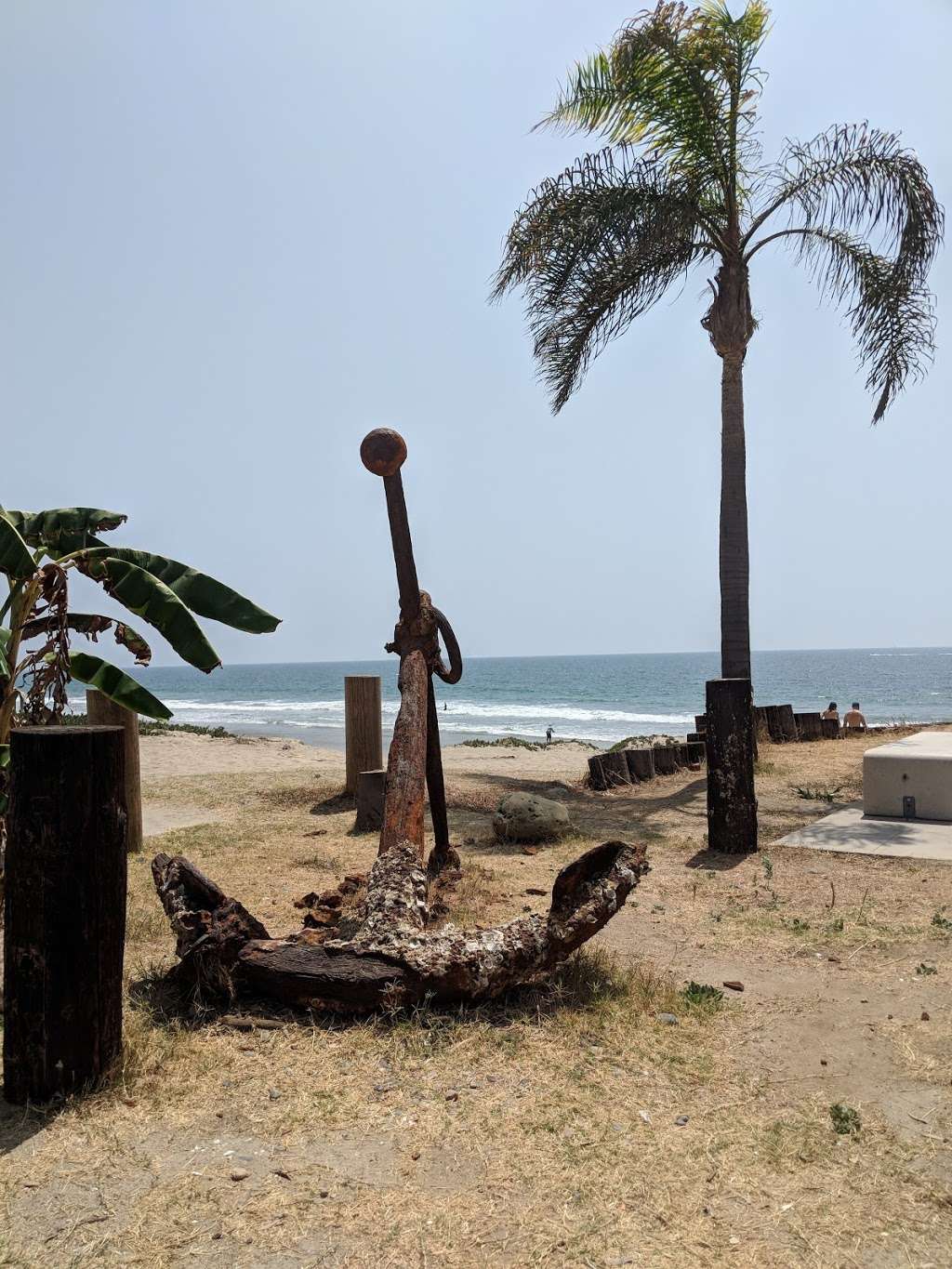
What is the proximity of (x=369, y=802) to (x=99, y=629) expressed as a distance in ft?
13.0

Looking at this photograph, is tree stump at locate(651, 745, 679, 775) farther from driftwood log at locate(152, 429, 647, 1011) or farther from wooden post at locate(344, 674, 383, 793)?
driftwood log at locate(152, 429, 647, 1011)

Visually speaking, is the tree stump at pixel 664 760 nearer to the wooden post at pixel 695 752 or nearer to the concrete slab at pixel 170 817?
the wooden post at pixel 695 752

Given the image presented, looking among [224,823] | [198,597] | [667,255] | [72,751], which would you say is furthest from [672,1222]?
[667,255]

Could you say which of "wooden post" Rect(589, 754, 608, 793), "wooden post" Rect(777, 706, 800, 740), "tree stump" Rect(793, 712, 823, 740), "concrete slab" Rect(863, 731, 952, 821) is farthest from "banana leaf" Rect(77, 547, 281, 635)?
"tree stump" Rect(793, 712, 823, 740)

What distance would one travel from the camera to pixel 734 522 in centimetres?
1122

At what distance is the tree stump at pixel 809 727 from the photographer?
15140 mm

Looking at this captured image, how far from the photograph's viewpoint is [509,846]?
7855 millimetres

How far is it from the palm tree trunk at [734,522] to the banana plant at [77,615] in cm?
746

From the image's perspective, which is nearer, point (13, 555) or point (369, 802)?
point (13, 555)

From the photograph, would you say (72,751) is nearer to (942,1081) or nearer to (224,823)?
(942,1081)

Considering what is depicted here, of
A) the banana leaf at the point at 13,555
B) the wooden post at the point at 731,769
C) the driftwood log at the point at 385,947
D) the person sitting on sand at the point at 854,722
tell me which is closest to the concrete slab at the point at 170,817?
the banana leaf at the point at 13,555

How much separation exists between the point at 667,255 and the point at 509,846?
295 inches

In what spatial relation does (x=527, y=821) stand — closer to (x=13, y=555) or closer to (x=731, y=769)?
(x=731, y=769)

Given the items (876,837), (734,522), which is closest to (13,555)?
(876,837)
